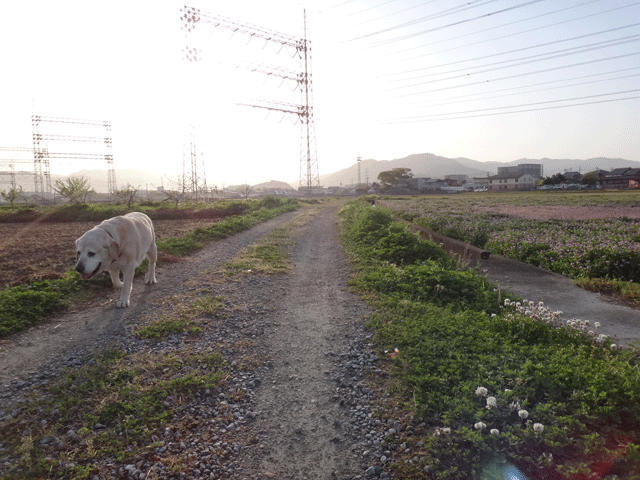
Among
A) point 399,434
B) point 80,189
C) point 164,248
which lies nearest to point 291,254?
point 164,248

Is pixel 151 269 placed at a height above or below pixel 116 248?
below

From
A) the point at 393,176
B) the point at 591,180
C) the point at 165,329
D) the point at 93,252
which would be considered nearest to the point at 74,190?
the point at 93,252

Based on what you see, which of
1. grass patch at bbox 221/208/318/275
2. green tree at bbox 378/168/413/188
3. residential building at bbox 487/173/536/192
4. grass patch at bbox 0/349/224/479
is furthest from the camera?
green tree at bbox 378/168/413/188

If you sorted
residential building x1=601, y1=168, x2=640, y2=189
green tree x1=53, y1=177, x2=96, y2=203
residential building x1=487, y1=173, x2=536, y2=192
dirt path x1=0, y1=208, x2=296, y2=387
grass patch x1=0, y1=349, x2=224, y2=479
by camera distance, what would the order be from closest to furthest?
grass patch x1=0, y1=349, x2=224, y2=479 → dirt path x1=0, y1=208, x2=296, y2=387 → green tree x1=53, y1=177, x2=96, y2=203 → residential building x1=601, y1=168, x2=640, y2=189 → residential building x1=487, y1=173, x2=536, y2=192

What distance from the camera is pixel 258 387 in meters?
3.81

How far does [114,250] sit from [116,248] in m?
0.06

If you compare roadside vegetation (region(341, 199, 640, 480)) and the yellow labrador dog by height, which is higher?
the yellow labrador dog

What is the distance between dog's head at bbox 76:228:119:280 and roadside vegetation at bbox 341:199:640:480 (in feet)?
14.4

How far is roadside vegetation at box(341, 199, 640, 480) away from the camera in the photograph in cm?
260

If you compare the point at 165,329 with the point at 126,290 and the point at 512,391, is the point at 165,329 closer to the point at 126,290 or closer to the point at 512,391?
the point at 126,290

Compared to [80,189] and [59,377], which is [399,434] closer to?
[59,377]

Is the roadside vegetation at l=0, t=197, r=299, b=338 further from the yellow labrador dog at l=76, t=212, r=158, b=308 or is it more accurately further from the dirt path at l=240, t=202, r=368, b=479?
the dirt path at l=240, t=202, r=368, b=479

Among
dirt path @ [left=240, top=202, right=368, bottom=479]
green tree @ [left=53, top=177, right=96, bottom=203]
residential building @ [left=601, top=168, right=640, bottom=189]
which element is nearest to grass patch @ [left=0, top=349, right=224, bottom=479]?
→ dirt path @ [left=240, top=202, right=368, bottom=479]

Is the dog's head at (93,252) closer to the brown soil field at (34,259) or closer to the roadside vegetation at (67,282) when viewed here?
the roadside vegetation at (67,282)
